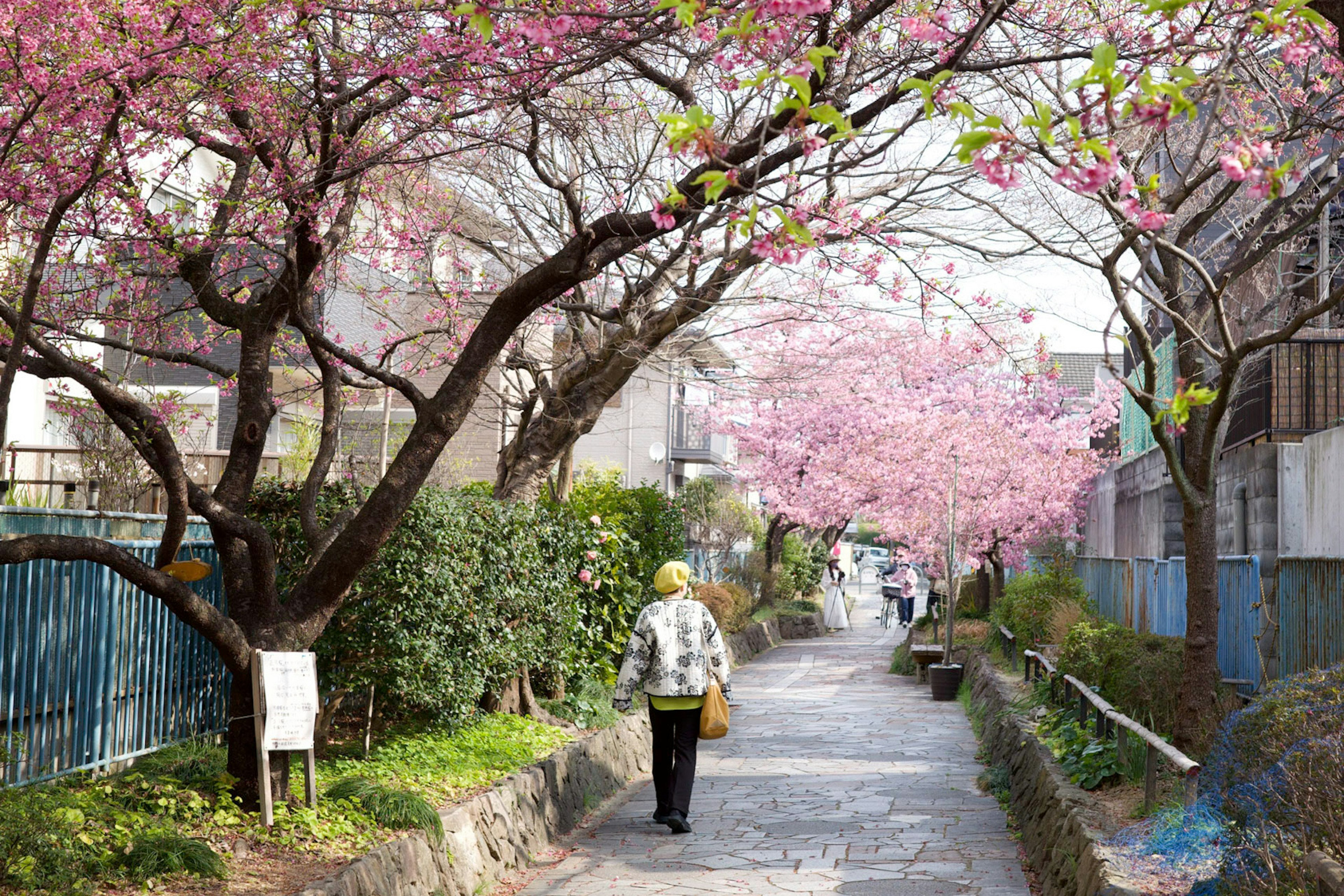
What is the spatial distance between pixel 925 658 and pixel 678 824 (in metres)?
14.1

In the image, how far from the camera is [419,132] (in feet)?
25.1

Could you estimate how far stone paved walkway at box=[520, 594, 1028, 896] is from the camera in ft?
25.4

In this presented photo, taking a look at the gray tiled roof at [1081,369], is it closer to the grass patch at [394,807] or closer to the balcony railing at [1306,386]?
the balcony railing at [1306,386]

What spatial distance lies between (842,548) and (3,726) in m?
61.2

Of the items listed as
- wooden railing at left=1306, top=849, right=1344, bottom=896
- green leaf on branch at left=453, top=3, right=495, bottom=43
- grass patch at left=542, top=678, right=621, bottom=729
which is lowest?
grass patch at left=542, top=678, right=621, bottom=729

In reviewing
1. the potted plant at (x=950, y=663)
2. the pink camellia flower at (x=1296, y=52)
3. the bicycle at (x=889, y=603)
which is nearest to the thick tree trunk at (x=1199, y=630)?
the pink camellia flower at (x=1296, y=52)

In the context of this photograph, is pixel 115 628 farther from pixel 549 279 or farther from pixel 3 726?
pixel 549 279

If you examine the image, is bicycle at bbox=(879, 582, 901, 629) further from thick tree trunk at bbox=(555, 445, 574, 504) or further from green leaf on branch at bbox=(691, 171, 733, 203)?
green leaf on branch at bbox=(691, 171, 733, 203)

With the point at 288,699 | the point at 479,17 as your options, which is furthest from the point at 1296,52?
the point at 288,699

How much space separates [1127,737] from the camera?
8.70 meters

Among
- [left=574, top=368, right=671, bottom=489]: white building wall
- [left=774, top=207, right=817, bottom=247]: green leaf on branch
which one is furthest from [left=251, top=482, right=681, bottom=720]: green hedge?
[left=574, top=368, right=671, bottom=489]: white building wall

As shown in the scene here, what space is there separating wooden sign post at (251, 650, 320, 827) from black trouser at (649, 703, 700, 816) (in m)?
2.98

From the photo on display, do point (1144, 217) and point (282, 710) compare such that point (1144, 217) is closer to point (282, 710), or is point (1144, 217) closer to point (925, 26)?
point (925, 26)

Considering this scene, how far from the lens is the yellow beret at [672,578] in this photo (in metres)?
9.46
